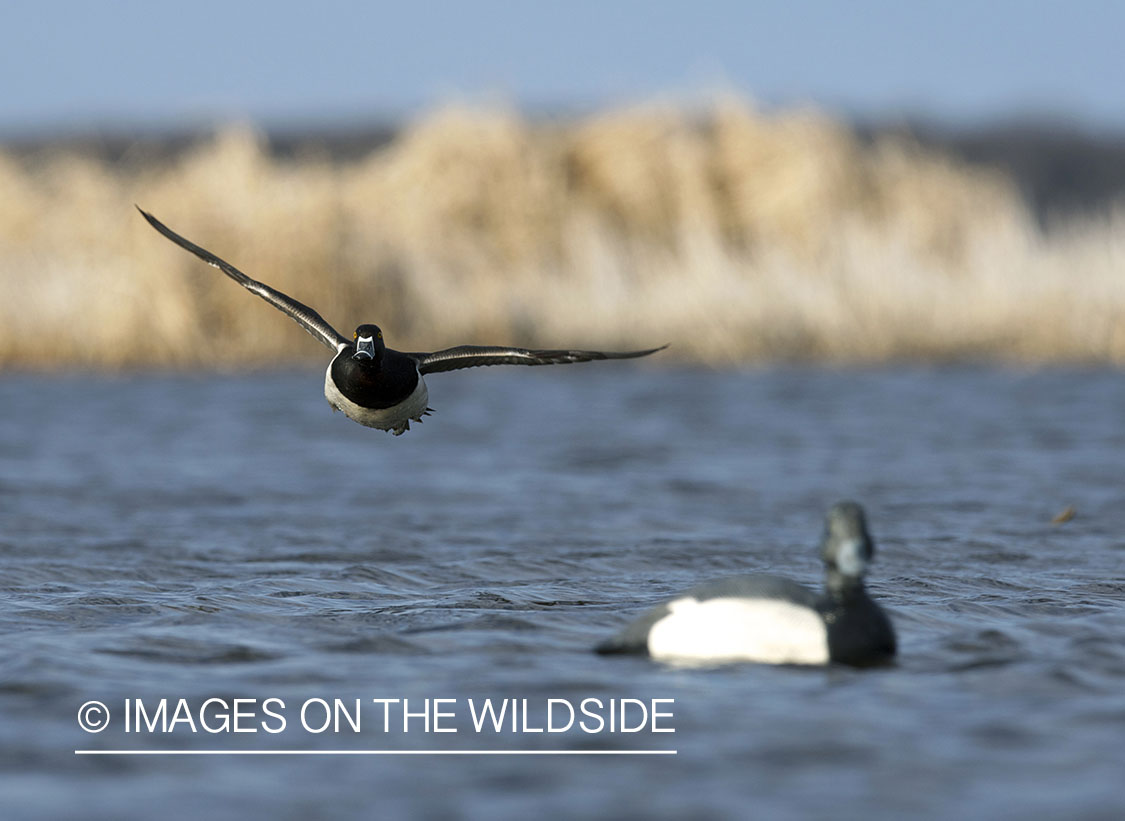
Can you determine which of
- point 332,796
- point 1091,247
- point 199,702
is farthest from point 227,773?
point 1091,247

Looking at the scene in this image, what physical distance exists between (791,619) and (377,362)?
2.07 metres

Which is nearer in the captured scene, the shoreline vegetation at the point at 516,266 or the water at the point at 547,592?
the water at the point at 547,592

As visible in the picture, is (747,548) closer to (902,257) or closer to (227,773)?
(227,773)

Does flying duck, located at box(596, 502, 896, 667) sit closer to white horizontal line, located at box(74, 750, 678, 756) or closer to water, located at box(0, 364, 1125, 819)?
water, located at box(0, 364, 1125, 819)

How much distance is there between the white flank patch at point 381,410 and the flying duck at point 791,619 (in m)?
1.55

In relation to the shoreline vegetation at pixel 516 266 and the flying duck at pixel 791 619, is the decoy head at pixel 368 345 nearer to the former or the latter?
the flying duck at pixel 791 619

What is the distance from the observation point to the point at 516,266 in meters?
22.9

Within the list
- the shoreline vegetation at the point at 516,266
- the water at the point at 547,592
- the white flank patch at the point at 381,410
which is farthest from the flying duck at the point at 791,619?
the shoreline vegetation at the point at 516,266

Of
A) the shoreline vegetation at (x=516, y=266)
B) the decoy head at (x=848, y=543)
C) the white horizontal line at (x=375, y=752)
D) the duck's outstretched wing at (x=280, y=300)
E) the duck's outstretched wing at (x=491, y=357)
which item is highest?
the shoreline vegetation at (x=516, y=266)

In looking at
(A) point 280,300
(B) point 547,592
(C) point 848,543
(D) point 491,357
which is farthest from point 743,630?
(A) point 280,300

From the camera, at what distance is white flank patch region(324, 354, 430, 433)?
796 cm

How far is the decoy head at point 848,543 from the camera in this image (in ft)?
23.4

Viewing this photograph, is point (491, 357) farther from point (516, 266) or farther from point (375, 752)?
point (516, 266)

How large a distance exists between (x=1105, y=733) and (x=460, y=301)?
49.7 feet
